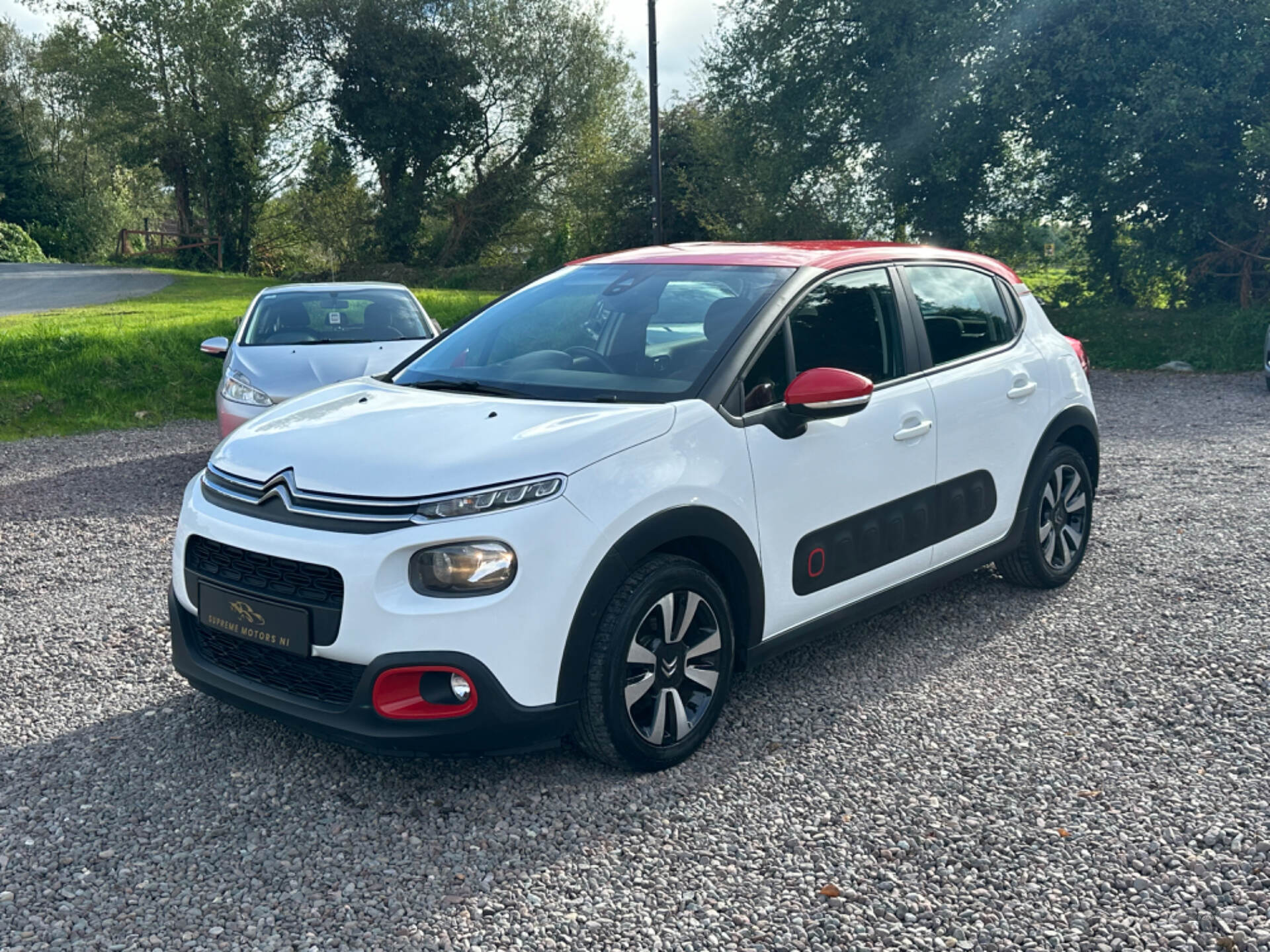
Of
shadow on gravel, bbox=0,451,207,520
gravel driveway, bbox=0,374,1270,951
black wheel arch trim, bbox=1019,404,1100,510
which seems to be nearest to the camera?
gravel driveway, bbox=0,374,1270,951

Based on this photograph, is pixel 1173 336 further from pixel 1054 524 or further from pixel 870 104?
pixel 1054 524

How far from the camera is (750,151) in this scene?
21.0 m

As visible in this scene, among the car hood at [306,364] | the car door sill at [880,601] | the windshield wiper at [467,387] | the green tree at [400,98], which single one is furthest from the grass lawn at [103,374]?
the green tree at [400,98]

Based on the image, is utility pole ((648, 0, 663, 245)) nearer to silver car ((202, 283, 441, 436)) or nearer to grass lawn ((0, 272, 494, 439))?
grass lawn ((0, 272, 494, 439))

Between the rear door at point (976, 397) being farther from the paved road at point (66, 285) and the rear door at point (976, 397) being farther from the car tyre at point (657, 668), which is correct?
the paved road at point (66, 285)

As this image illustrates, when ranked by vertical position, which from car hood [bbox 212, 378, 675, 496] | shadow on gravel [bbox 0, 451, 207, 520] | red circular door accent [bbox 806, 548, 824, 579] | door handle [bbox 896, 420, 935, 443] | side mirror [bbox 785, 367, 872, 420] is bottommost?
shadow on gravel [bbox 0, 451, 207, 520]

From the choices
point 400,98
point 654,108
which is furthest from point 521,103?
point 654,108

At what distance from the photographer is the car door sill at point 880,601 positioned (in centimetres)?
399

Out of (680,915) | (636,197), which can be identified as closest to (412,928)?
(680,915)

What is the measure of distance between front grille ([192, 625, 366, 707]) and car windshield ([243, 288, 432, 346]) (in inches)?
238

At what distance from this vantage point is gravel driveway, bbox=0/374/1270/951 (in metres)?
2.86

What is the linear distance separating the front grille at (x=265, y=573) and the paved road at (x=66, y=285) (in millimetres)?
19125

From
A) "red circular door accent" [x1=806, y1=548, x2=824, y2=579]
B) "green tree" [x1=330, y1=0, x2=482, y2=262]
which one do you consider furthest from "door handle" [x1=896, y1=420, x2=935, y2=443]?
"green tree" [x1=330, y1=0, x2=482, y2=262]

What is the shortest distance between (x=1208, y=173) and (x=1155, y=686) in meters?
15.7
